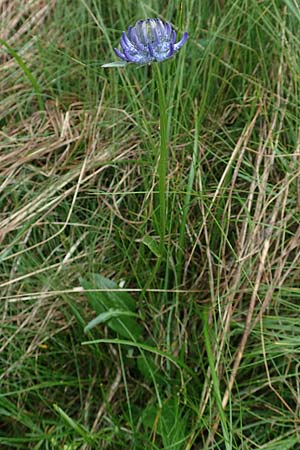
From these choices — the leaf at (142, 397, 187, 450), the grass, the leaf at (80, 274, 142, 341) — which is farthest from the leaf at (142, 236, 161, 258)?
the leaf at (142, 397, 187, 450)

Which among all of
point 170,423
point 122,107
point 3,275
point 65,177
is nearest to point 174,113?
point 122,107

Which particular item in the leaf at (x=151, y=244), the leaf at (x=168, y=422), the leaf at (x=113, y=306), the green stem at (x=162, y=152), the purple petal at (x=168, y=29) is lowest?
the leaf at (x=168, y=422)

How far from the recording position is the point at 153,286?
4.58ft

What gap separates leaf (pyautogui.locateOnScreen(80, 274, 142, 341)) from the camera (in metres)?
1.34

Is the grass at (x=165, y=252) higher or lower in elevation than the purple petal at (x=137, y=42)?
lower

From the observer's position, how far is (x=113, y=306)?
1354 mm

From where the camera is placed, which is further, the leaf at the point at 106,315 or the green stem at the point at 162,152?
the leaf at the point at 106,315

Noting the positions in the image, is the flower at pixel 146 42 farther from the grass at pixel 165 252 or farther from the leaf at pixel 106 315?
the leaf at pixel 106 315

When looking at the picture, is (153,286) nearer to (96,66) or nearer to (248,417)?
(248,417)

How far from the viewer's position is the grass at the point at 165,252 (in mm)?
1295

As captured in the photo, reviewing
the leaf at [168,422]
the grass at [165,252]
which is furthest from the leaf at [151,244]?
the leaf at [168,422]

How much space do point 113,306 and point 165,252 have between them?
14 cm

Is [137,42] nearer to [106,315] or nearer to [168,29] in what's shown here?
[168,29]

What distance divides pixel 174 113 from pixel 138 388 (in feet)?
1.77
